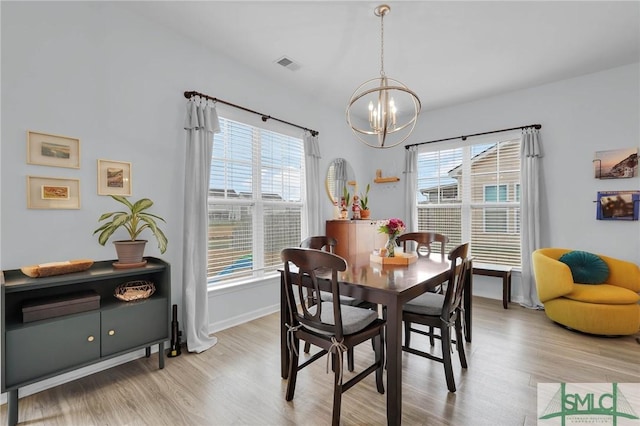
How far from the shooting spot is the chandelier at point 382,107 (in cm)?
228

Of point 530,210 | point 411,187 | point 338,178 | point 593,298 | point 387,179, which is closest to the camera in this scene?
point 593,298

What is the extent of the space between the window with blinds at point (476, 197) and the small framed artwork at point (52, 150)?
4513 mm

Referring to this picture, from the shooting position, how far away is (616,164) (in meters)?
3.43

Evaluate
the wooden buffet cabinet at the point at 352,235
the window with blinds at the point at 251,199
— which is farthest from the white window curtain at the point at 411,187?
the window with blinds at the point at 251,199

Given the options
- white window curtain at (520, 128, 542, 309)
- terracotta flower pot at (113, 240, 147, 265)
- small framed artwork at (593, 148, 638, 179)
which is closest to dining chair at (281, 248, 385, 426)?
terracotta flower pot at (113, 240, 147, 265)

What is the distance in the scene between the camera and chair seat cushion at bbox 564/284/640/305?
2846mm

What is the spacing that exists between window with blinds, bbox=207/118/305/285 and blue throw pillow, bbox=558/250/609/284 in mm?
3278

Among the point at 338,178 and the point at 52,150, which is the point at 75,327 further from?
the point at 338,178

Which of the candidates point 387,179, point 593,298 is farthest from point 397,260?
point 387,179

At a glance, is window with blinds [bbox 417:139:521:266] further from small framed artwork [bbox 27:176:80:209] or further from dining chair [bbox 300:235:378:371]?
small framed artwork [bbox 27:176:80:209]

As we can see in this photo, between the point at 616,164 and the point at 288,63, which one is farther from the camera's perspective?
the point at 616,164

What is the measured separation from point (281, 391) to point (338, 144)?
3674 mm

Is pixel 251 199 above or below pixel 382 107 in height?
below

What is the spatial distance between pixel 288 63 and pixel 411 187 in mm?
2776
